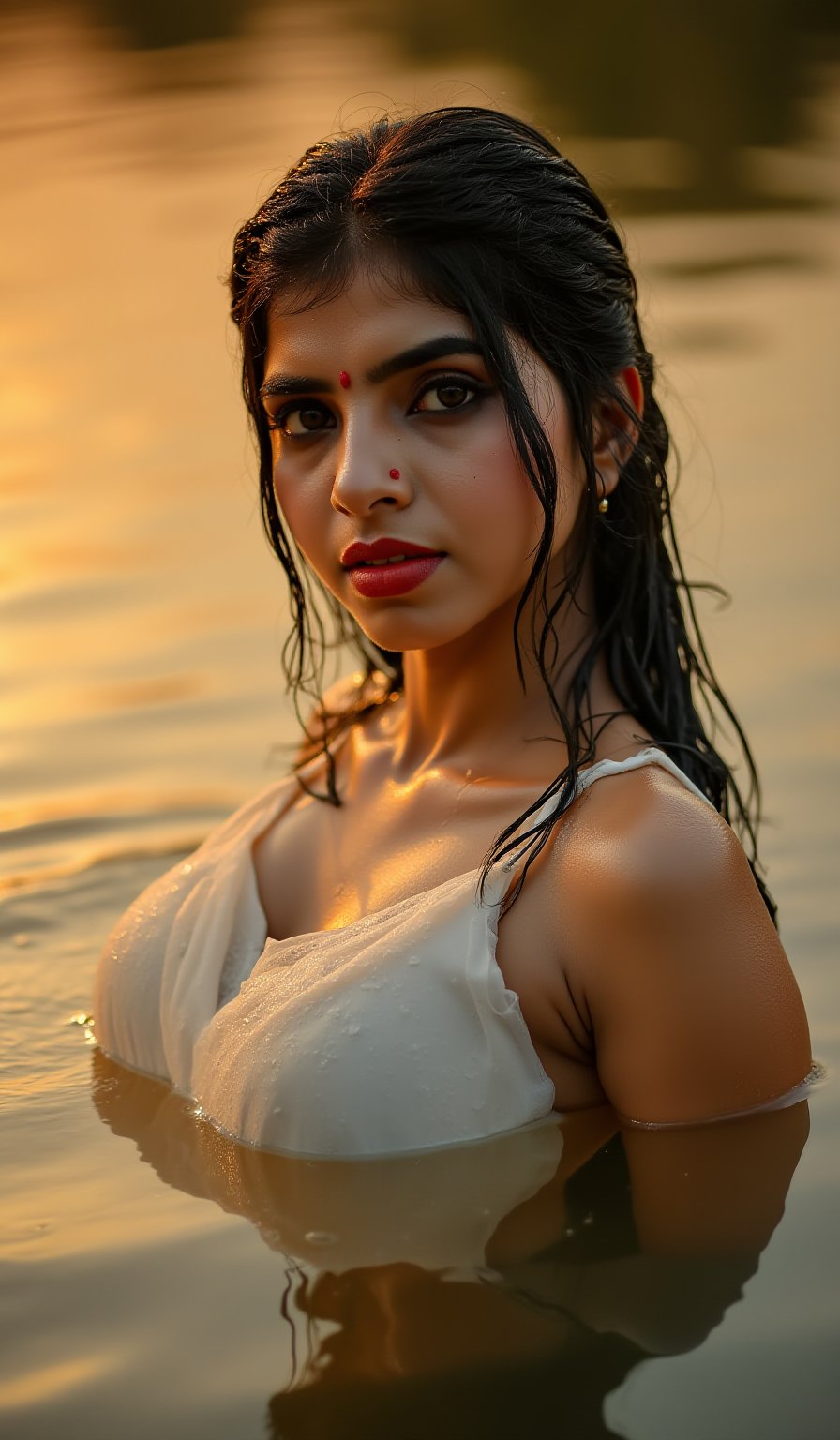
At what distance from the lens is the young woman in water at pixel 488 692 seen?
2137 mm

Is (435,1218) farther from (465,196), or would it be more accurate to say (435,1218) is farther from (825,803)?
(825,803)

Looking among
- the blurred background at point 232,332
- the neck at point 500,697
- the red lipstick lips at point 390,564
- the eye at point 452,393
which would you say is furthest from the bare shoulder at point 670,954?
the blurred background at point 232,332

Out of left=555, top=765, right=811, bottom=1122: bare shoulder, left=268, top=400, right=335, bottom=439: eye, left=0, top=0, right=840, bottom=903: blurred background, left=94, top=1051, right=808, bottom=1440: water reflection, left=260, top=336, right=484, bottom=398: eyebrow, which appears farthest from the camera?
left=0, top=0, right=840, bottom=903: blurred background

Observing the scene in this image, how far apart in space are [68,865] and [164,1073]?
993mm

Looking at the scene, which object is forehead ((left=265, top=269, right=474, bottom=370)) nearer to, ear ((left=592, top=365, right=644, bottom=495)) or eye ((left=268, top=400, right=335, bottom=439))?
eye ((left=268, top=400, right=335, bottom=439))

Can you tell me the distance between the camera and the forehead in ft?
7.22

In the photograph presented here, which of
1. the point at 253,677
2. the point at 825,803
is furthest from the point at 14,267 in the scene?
the point at 825,803

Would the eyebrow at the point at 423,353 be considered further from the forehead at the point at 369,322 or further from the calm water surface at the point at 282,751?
the calm water surface at the point at 282,751

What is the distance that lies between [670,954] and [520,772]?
0.40 metres

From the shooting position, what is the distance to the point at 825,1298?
6.66 feet

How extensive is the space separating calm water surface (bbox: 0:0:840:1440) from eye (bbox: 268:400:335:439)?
85cm

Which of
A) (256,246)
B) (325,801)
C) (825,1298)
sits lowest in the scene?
(825,1298)

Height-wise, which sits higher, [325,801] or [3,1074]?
[325,801]

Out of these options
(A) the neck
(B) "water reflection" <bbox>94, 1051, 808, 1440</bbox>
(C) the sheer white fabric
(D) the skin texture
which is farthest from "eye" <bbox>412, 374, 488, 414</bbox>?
(B) "water reflection" <bbox>94, 1051, 808, 1440</bbox>
